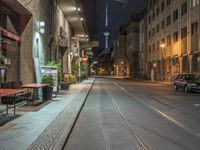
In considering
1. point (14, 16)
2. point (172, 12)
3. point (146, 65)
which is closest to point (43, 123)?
point (14, 16)

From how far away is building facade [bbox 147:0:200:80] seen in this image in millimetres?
48344

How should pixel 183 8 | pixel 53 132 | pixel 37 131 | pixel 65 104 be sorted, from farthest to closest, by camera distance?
pixel 183 8
pixel 65 104
pixel 37 131
pixel 53 132

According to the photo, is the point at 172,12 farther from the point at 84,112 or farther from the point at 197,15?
the point at 84,112

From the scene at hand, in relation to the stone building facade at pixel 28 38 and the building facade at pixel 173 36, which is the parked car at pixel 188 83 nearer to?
the building facade at pixel 173 36

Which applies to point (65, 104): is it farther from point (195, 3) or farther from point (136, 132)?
point (195, 3)

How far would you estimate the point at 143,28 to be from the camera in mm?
95000

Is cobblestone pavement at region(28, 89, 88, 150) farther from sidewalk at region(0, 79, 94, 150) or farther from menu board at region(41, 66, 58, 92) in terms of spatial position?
menu board at region(41, 66, 58, 92)

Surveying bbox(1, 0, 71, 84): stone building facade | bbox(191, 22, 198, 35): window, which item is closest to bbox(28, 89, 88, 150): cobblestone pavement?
bbox(1, 0, 71, 84): stone building facade

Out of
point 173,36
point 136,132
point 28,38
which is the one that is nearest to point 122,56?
point 173,36

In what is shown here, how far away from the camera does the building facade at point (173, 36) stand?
159ft

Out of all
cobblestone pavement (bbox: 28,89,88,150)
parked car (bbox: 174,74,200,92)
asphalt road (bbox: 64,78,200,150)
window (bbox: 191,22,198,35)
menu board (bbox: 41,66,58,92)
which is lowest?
asphalt road (bbox: 64,78,200,150)

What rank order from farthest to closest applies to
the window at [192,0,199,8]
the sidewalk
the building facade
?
the building facade → the window at [192,0,199,8] → the sidewalk

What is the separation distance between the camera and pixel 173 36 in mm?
60719

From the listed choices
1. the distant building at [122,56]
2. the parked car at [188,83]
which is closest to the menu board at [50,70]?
the parked car at [188,83]
